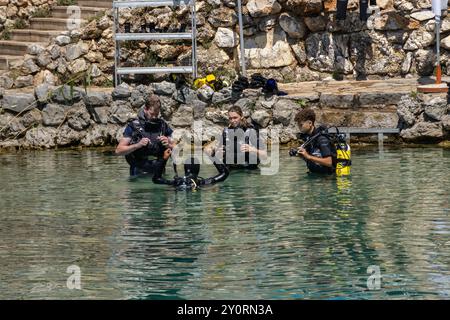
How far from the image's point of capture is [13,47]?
2391 centimetres

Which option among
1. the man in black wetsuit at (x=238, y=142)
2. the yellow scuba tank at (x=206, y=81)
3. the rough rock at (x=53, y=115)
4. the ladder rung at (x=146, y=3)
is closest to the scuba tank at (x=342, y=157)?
the man in black wetsuit at (x=238, y=142)

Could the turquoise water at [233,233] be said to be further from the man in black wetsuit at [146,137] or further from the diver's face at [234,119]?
the diver's face at [234,119]

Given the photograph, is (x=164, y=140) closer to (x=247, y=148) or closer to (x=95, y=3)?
(x=247, y=148)

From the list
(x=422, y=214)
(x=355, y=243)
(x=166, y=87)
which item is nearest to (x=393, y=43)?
(x=166, y=87)

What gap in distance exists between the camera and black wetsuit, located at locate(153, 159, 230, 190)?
54.7 ft

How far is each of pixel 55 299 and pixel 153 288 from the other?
940 millimetres

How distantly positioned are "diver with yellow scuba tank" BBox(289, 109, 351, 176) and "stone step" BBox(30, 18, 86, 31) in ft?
28.0

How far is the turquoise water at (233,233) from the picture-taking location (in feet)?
37.2

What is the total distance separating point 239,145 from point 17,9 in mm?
8877

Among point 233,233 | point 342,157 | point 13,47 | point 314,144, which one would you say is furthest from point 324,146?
point 13,47

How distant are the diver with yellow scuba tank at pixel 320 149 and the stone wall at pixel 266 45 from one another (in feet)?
19.9

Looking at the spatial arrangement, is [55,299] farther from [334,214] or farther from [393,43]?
[393,43]

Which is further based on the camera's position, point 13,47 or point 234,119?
point 13,47

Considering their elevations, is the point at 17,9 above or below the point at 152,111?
above
